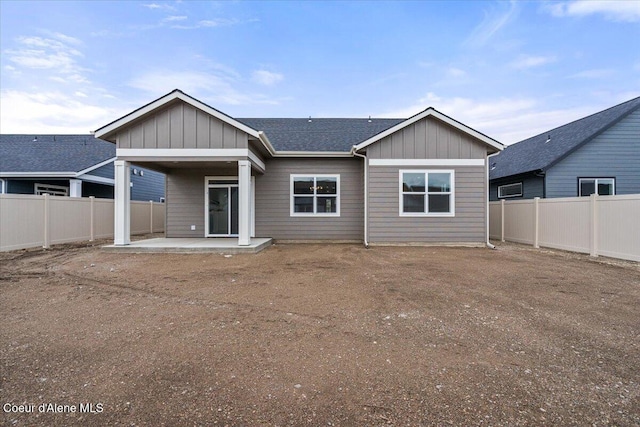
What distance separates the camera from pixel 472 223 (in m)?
10.6

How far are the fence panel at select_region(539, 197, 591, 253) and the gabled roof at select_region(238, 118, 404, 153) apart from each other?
7.08 metres

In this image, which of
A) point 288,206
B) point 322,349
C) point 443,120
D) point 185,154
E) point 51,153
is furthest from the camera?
point 51,153

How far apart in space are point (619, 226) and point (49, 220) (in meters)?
16.9

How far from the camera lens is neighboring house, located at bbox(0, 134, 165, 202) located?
1478 centimetres

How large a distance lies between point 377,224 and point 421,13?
31.2ft

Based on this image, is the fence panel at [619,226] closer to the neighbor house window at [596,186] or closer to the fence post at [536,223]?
the fence post at [536,223]

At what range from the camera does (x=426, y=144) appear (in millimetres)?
10461

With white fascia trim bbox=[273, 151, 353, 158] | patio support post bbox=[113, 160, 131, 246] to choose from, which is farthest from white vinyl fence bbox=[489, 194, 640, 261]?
patio support post bbox=[113, 160, 131, 246]

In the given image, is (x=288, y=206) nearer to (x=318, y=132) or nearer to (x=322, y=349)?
(x=318, y=132)

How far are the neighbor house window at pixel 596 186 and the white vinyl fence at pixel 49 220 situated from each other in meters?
20.4

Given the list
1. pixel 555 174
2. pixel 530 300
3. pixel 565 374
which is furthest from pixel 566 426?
pixel 555 174

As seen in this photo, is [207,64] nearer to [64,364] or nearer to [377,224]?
[377,224]

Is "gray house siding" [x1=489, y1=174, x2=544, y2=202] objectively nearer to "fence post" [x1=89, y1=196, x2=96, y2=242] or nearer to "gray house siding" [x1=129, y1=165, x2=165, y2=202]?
"fence post" [x1=89, y1=196, x2=96, y2=242]

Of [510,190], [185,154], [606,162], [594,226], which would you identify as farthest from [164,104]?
[606,162]
